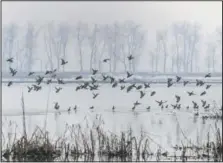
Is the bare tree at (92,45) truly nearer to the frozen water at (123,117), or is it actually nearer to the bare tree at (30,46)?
the bare tree at (30,46)

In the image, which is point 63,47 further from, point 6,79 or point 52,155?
point 52,155

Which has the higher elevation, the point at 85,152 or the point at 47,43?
the point at 47,43

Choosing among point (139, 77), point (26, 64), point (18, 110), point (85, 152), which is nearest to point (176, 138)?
point (85, 152)

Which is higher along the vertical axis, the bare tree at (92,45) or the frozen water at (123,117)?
the bare tree at (92,45)

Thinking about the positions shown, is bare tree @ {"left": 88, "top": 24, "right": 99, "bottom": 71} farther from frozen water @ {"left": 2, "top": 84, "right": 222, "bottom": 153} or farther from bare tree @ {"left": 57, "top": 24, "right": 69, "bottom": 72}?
frozen water @ {"left": 2, "top": 84, "right": 222, "bottom": 153}

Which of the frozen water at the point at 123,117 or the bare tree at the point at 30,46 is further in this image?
the bare tree at the point at 30,46

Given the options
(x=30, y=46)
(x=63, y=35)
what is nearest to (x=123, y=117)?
(x=63, y=35)

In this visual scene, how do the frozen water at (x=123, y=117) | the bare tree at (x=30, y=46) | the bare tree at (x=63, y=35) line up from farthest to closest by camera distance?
the bare tree at (x=30, y=46) → the bare tree at (x=63, y=35) → the frozen water at (x=123, y=117)

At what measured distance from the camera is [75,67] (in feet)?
98.7

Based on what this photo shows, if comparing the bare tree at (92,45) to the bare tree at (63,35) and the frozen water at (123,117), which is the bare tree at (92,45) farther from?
the frozen water at (123,117)

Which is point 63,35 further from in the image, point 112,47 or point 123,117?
point 123,117

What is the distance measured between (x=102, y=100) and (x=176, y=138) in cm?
Result: 963

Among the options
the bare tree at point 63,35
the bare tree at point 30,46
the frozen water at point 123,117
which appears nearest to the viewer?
the frozen water at point 123,117

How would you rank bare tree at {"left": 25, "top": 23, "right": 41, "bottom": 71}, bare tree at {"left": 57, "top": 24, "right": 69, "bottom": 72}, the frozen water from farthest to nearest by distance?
bare tree at {"left": 25, "top": 23, "right": 41, "bottom": 71} → bare tree at {"left": 57, "top": 24, "right": 69, "bottom": 72} → the frozen water
